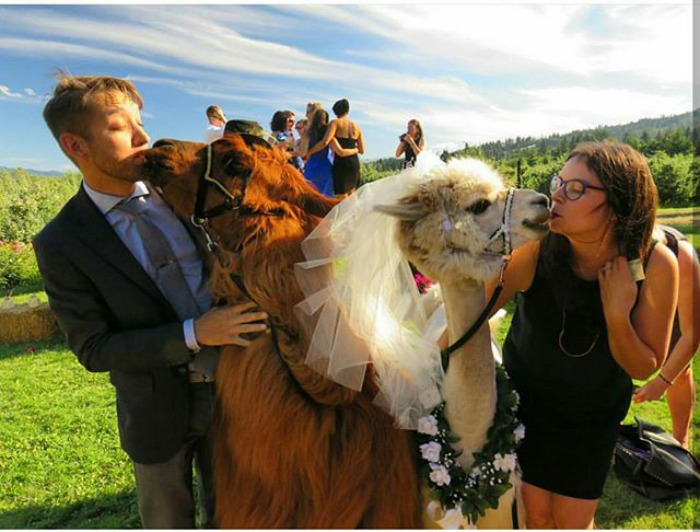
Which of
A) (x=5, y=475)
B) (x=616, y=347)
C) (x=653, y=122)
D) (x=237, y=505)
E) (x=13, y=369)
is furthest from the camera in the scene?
(x=653, y=122)

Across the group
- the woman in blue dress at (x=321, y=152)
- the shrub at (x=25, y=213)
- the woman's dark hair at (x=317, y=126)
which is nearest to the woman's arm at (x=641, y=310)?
the woman in blue dress at (x=321, y=152)

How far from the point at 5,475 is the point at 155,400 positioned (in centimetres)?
309

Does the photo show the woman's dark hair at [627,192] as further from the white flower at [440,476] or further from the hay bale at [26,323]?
the hay bale at [26,323]

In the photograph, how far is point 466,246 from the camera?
6.00ft

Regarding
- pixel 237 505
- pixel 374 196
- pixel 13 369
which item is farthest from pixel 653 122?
pixel 13 369

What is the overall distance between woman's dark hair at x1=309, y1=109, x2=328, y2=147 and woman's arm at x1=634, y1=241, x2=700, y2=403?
537 cm

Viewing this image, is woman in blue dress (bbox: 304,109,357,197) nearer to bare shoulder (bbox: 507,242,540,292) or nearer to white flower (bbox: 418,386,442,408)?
bare shoulder (bbox: 507,242,540,292)

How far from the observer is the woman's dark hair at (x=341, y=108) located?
7.59 m

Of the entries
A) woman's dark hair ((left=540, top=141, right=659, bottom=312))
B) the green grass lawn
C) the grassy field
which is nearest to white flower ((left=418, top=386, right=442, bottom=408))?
woman's dark hair ((left=540, top=141, right=659, bottom=312))

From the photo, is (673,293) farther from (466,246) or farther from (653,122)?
(653,122)

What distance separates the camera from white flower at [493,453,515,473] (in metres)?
1.94

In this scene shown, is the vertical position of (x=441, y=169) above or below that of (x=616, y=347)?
above

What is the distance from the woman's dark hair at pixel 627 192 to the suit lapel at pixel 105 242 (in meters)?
1.78

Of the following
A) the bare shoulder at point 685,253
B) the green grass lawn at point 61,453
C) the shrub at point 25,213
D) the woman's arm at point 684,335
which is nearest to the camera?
the bare shoulder at point 685,253
